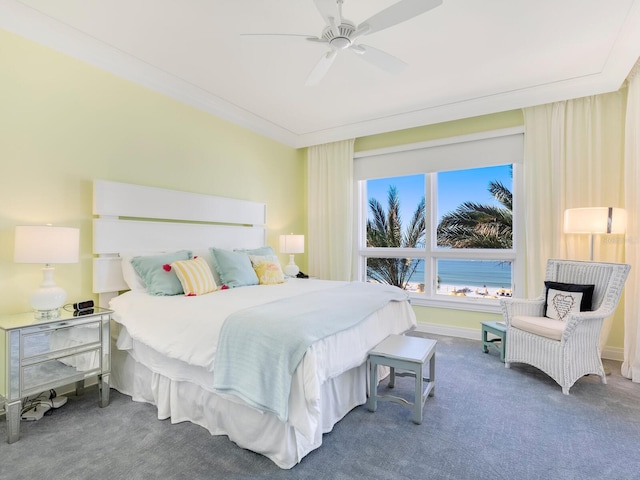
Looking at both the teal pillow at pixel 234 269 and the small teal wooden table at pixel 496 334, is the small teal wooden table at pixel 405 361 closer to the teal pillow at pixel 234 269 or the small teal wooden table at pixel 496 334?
the small teal wooden table at pixel 496 334

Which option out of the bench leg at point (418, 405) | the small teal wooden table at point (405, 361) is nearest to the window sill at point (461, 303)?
the small teal wooden table at point (405, 361)

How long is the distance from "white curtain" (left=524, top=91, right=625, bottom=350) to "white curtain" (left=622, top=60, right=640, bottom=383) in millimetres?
276

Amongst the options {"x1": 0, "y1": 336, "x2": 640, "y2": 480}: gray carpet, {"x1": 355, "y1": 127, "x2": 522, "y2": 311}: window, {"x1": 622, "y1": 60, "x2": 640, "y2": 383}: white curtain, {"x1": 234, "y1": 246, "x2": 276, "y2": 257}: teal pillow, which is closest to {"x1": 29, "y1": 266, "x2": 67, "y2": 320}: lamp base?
{"x1": 0, "y1": 336, "x2": 640, "y2": 480}: gray carpet

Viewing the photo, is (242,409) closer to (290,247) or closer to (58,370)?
(58,370)

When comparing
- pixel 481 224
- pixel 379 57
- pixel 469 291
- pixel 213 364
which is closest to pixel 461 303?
pixel 469 291

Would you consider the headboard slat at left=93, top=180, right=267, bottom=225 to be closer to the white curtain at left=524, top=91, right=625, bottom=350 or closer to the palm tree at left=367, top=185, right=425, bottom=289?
the palm tree at left=367, top=185, right=425, bottom=289

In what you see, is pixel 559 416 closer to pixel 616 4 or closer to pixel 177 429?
pixel 177 429

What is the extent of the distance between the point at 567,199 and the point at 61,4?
471 centimetres

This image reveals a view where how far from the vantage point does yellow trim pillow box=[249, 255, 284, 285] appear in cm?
354

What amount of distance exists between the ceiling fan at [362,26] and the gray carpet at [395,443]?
2.48 metres

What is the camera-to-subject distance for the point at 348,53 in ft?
9.72

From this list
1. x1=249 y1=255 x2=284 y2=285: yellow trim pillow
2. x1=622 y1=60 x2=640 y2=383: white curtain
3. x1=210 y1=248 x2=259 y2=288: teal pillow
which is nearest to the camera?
x1=622 y1=60 x2=640 y2=383: white curtain

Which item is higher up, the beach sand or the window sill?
the beach sand

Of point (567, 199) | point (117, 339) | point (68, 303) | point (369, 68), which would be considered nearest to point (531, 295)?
point (567, 199)
